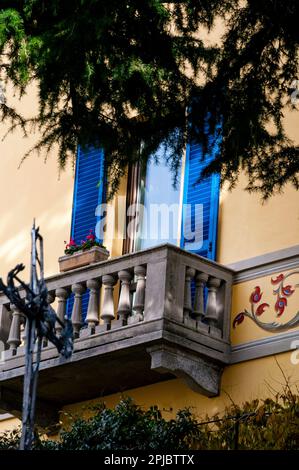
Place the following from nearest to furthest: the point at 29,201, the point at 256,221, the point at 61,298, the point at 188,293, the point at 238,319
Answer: the point at 188,293, the point at 238,319, the point at 256,221, the point at 61,298, the point at 29,201

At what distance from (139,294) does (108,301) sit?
47 cm

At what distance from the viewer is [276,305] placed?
16.9m

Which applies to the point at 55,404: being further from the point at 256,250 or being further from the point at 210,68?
the point at 210,68

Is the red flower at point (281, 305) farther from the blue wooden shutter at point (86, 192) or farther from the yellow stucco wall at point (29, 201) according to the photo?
the yellow stucco wall at point (29, 201)

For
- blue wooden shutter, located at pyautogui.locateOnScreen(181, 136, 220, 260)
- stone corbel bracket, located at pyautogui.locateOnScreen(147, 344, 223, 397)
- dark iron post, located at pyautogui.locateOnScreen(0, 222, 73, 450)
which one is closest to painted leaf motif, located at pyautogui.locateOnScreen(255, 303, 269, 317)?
stone corbel bracket, located at pyautogui.locateOnScreen(147, 344, 223, 397)

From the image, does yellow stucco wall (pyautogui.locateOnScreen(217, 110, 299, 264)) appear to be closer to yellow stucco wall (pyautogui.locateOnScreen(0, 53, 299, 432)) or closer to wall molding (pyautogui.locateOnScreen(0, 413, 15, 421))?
yellow stucco wall (pyautogui.locateOnScreen(0, 53, 299, 432))

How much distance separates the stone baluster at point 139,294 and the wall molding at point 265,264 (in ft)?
3.23

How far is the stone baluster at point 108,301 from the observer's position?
1725cm

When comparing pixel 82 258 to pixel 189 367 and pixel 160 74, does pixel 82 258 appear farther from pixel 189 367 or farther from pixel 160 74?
pixel 160 74

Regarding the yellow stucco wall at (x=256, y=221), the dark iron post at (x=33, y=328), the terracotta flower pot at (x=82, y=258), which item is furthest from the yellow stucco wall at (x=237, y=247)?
the dark iron post at (x=33, y=328)

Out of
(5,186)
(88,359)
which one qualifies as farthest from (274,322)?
(5,186)

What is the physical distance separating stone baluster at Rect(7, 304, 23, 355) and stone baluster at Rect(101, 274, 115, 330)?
1147 millimetres

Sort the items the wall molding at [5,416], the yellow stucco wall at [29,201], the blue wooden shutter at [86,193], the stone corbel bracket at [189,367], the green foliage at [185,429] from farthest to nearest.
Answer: the yellow stucco wall at [29,201], the wall molding at [5,416], the blue wooden shutter at [86,193], the stone corbel bracket at [189,367], the green foliage at [185,429]

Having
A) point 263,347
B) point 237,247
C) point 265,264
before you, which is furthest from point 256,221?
point 263,347
